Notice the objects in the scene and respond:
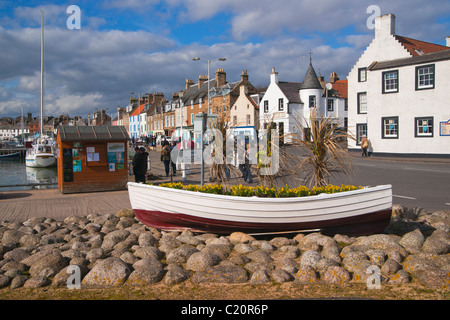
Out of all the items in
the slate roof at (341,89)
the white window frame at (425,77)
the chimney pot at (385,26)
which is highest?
the chimney pot at (385,26)

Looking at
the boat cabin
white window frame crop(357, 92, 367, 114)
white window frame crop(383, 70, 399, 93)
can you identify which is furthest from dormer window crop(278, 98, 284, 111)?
the boat cabin

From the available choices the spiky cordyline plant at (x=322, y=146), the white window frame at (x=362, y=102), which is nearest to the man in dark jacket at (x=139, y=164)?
the spiky cordyline plant at (x=322, y=146)

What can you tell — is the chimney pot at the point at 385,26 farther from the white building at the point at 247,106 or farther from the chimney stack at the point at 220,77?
the chimney stack at the point at 220,77

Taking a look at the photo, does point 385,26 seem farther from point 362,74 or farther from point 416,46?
point 362,74

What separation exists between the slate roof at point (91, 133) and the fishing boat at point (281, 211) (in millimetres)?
6316

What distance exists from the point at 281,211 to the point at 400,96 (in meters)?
26.8

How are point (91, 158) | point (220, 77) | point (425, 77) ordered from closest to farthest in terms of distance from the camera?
point (91, 158), point (425, 77), point (220, 77)

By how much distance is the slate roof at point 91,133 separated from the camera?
Answer: 13.6 metres

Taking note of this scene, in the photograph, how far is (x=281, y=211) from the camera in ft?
25.3

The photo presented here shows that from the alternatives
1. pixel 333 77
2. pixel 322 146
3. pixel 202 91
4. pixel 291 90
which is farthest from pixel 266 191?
pixel 202 91

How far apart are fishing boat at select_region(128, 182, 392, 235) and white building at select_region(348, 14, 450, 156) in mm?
21966

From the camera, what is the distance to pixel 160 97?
289 ft
